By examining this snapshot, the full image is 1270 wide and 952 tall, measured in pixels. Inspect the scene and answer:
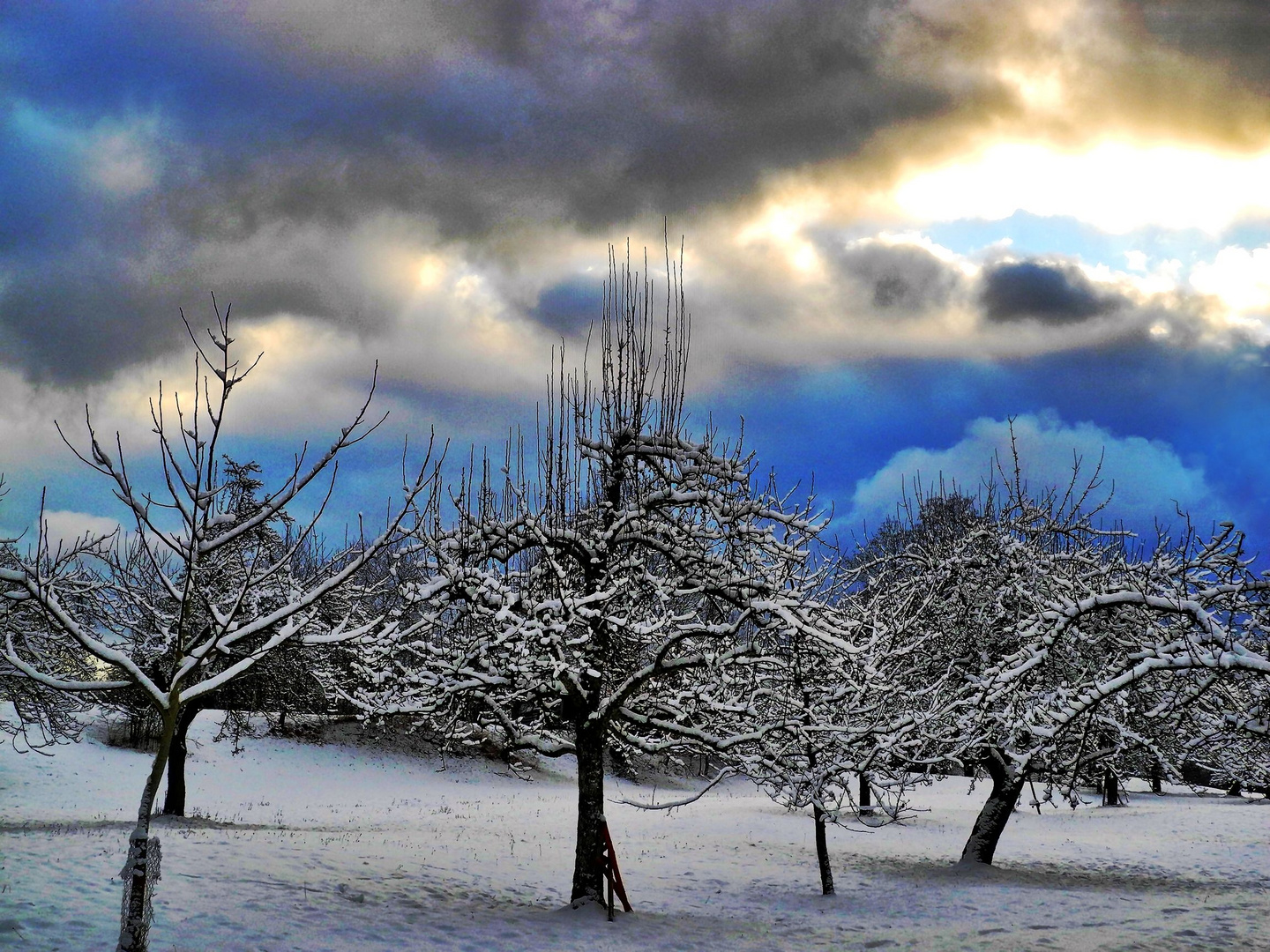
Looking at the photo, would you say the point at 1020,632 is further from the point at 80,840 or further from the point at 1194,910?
the point at 80,840

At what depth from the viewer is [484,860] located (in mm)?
16047

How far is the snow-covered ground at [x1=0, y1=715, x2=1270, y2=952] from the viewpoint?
10.0 metres

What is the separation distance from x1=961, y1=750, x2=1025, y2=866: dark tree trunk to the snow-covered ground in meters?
0.81

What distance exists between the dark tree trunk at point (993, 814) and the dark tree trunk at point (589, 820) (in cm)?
881

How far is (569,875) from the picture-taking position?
15336 millimetres

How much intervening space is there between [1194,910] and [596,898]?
8472mm

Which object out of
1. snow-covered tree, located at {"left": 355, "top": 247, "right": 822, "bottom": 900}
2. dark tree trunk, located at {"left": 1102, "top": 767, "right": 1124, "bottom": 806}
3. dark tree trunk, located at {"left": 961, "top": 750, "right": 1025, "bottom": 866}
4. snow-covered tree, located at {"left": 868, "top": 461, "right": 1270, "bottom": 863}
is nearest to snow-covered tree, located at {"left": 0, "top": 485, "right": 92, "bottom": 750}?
snow-covered tree, located at {"left": 355, "top": 247, "right": 822, "bottom": 900}

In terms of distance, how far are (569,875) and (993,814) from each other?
8.80 metres

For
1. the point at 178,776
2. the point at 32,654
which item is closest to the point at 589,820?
the point at 32,654

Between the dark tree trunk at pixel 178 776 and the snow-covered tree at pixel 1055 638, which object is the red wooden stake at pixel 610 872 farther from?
the dark tree trunk at pixel 178 776

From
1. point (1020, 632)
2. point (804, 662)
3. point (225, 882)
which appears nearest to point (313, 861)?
point (225, 882)

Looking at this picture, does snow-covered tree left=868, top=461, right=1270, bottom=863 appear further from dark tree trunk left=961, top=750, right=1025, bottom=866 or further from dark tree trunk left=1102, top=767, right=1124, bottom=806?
dark tree trunk left=1102, top=767, right=1124, bottom=806

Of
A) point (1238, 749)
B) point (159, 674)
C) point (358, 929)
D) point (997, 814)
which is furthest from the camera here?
point (159, 674)

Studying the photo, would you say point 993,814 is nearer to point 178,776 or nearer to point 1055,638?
point 1055,638
